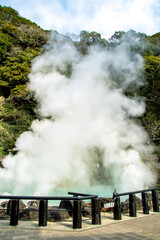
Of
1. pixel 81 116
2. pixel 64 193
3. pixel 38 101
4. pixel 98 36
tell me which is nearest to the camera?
pixel 64 193

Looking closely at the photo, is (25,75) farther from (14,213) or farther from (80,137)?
(14,213)

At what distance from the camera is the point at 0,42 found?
18.7m

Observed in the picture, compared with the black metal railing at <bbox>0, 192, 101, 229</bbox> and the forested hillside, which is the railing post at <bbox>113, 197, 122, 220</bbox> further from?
the forested hillside

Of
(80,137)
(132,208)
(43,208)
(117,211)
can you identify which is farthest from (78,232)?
(80,137)

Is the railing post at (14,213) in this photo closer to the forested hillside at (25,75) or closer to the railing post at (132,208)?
the railing post at (132,208)

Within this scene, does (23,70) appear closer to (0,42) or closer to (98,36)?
(0,42)

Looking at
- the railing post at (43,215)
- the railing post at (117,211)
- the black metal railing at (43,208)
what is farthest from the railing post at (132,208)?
the railing post at (43,215)

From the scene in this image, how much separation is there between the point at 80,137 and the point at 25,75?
8.61 metres

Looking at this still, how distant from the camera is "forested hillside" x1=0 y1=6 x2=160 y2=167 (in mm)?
14523

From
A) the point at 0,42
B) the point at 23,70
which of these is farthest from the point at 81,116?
the point at 0,42

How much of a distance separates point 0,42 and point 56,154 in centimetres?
A: 1473

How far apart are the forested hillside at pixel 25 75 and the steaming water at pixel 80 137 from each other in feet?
3.28

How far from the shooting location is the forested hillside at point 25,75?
1452cm

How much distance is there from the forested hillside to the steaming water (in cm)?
100
